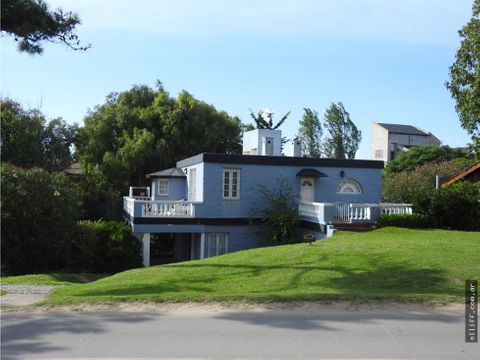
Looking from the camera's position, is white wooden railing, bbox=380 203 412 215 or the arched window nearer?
white wooden railing, bbox=380 203 412 215

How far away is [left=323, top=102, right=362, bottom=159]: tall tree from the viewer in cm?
6400

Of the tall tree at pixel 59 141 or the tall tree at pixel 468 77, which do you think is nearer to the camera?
A: the tall tree at pixel 468 77

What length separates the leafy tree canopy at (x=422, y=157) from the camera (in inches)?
2216

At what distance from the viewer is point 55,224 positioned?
22.6m

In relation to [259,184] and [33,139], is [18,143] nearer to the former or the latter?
[33,139]

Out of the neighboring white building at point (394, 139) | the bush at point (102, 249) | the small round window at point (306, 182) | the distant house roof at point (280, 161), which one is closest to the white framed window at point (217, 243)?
the distant house roof at point (280, 161)

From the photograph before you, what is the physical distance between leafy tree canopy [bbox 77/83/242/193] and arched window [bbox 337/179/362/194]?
46.2ft

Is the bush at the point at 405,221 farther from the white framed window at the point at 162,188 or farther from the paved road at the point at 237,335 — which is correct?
the paved road at the point at 237,335

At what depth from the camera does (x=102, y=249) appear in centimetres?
2441

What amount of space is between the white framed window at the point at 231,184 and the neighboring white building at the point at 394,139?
5604 centimetres

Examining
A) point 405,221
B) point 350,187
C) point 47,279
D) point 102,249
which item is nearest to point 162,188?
point 102,249

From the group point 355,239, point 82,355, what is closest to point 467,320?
point 82,355

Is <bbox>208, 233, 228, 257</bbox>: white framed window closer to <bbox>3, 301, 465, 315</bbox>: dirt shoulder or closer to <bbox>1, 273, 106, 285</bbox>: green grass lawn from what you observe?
<bbox>1, 273, 106, 285</bbox>: green grass lawn

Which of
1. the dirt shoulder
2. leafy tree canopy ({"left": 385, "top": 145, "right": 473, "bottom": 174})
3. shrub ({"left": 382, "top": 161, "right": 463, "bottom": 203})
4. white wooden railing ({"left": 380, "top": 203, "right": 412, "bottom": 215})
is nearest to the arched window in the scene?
white wooden railing ({"left": 380, "top": 203, "right": 412, "bottom": 215})
